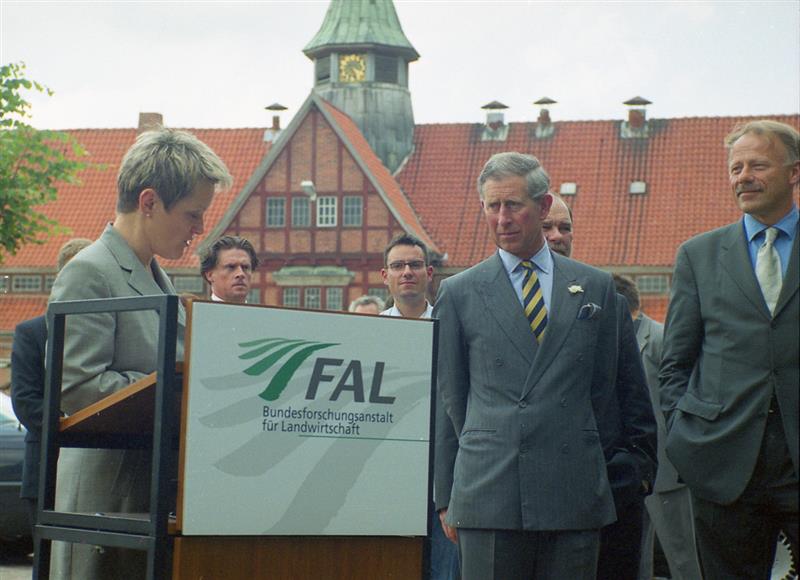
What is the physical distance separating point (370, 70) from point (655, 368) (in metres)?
44.7

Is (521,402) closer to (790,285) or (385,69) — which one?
(790,285)

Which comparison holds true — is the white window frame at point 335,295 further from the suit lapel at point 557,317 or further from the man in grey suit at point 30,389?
the suit lapel at point 557,317

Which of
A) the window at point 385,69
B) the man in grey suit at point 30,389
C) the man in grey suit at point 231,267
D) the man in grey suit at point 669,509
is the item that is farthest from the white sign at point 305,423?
the window at point 385,69

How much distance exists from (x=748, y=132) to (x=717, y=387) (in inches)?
30.8

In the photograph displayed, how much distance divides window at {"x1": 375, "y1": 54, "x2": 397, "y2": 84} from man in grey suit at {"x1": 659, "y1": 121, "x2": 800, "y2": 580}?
4801 cm

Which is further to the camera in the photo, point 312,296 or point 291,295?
point 291,295

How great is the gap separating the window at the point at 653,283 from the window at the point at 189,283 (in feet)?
44.7

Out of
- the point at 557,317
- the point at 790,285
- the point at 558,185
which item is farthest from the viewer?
the point at 558,185

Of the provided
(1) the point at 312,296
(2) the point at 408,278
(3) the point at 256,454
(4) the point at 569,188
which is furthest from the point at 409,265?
(4) the point at 569,188

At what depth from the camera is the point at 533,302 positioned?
4953 millimetres

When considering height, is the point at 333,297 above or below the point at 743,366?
above

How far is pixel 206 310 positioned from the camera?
12.6 feet

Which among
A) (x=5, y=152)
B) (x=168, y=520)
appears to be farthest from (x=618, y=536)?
(x=5, y=152)

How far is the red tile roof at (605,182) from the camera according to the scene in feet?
155
